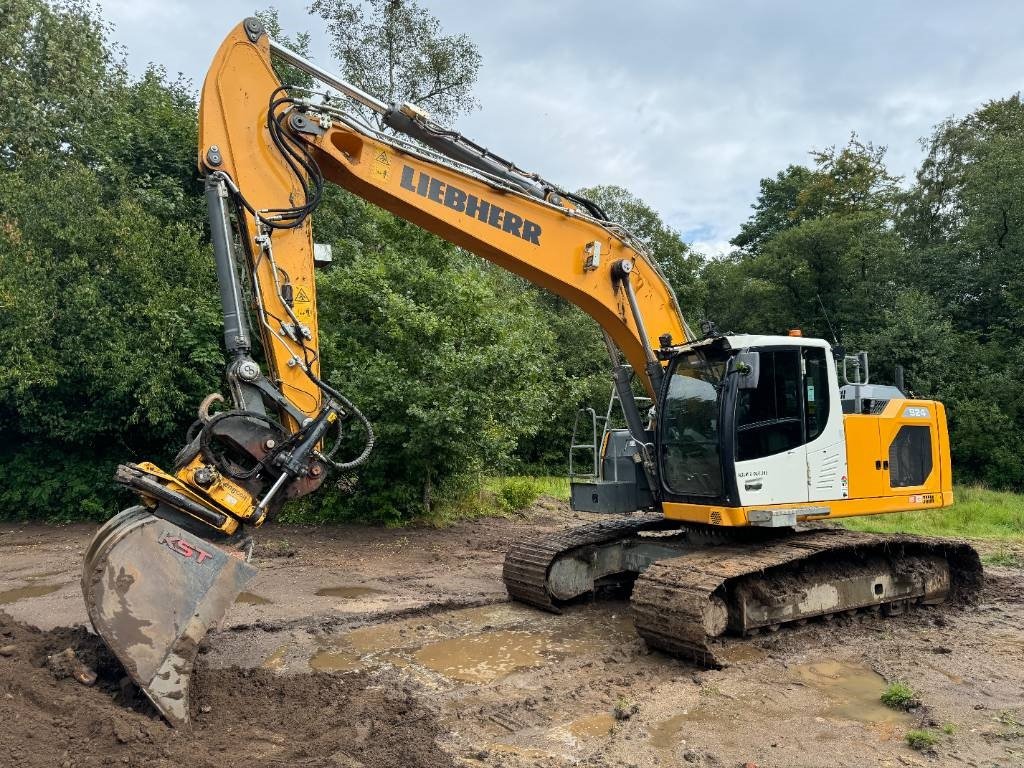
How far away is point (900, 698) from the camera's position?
5.12 m

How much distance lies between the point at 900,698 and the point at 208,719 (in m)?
4.44

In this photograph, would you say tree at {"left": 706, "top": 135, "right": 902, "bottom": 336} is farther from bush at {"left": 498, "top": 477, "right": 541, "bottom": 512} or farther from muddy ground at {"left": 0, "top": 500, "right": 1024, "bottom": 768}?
muddy ground at {"left": 0, "top": 500, "right": 1024, "bottom": 768}

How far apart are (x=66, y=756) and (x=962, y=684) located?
5797 mm

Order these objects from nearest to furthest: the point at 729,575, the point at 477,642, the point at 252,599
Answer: the point at 729,575 → the point at 477,642 → the point at 252,599

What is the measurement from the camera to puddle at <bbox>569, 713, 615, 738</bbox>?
15.3ft

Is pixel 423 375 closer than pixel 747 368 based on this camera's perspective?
No

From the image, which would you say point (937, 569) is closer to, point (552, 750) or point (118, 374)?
point (552, 750)

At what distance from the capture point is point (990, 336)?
22719 millimetres

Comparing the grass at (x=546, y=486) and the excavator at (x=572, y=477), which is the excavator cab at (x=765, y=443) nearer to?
the excavator at (x=572, y=477)

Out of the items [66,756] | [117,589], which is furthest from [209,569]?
[66,756]

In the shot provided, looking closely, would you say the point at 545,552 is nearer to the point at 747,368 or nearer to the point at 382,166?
the point at 747,368

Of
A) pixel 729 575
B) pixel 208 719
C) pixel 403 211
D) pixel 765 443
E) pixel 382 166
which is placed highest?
pixel 382 166

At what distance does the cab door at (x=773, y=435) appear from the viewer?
6.29 meters

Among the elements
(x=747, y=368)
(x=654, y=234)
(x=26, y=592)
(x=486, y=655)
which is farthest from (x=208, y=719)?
(x=654, y=234)
